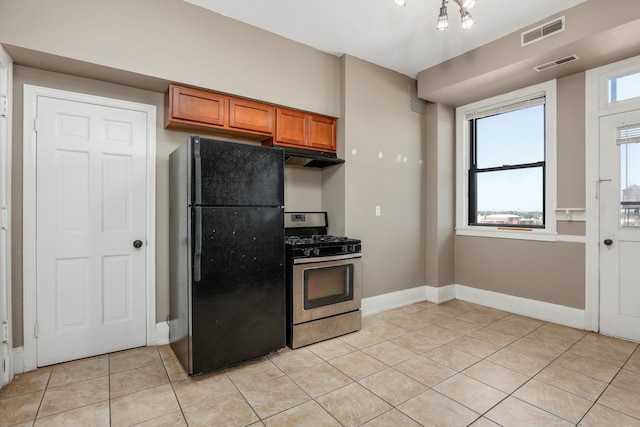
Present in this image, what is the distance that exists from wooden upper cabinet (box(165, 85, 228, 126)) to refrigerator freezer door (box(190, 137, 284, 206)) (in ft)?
2.02

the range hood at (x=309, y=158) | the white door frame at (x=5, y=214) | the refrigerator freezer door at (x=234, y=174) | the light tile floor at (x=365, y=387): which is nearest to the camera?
the light tile floor at (x=365, y=387)

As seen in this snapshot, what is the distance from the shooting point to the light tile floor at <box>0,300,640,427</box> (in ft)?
6.45

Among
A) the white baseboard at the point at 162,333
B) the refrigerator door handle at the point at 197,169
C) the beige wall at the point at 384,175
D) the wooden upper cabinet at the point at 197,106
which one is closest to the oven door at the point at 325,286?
the beige wall at the point at 384,175

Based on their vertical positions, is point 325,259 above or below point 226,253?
below

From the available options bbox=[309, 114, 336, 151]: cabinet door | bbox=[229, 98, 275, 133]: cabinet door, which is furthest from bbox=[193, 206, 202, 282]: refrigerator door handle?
bbox=[309, 114, 336, 151]: cabinet door

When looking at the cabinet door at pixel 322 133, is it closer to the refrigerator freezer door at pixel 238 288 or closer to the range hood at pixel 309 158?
the range hood at pixel 309 158

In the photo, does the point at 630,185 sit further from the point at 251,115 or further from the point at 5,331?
the point at 5,331

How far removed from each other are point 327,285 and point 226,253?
3.65 ft

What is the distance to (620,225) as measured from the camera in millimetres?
3172

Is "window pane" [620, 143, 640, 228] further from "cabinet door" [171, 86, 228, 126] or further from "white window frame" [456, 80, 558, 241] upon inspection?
"cabinet door" [171, 86, 228, 126]

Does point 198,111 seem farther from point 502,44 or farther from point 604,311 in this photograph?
point 604,311

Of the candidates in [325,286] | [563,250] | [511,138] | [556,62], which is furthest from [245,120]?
[563,250]

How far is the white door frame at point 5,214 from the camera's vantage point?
2291mm

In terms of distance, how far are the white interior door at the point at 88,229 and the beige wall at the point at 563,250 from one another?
4.15 meters
